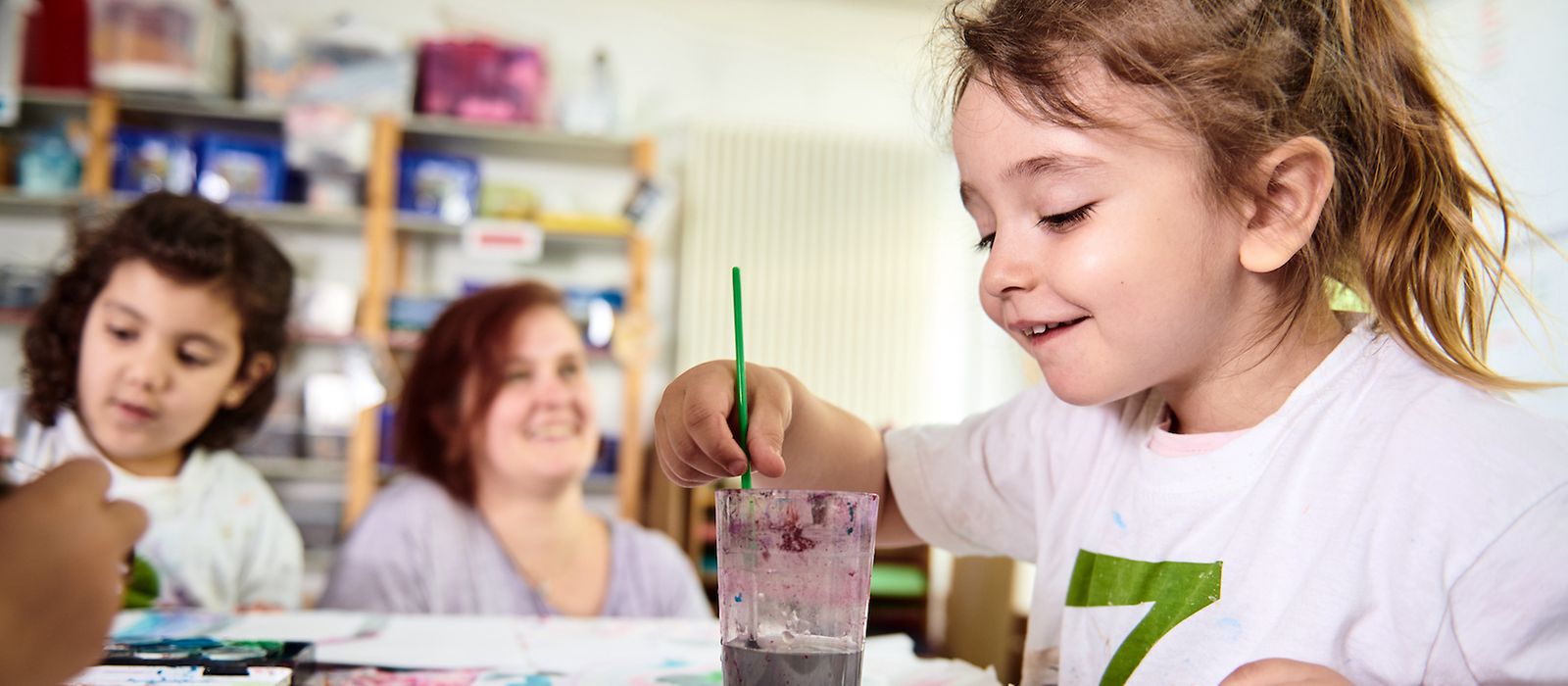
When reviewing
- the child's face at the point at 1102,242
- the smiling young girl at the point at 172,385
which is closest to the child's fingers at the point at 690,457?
the child's face at the point at 1102,242

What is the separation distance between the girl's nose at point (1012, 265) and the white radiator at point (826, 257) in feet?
12.6

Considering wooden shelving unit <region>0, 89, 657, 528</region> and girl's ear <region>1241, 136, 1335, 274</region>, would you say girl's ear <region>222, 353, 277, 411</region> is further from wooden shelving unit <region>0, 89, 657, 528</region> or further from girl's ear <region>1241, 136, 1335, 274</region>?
wooden shelving unit <region>0, 89, 657, 528</region>

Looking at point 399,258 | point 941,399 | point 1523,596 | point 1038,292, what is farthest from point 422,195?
point 1523,596

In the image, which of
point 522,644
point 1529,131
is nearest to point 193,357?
point 522,644

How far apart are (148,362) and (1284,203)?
5.09ft

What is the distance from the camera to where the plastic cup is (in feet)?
2.22

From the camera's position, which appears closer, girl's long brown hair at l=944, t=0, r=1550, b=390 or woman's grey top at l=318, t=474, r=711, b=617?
girl's long brown hair at l=944, t=0, r=1550, b=390

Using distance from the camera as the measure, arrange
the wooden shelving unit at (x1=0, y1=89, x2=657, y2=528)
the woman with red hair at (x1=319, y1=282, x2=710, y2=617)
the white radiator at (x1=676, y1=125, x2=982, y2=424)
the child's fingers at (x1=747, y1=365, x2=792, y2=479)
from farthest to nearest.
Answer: the white radiator at (x1=676, y1=125, x2=982, y2=424) → the wooden shelving unit at (x1=0, y1=89, x2=657, y2=528) → the woman with red hair at (x1=319, y1=282, x2=710, y2=617) → the child's fingers at (x1=747, y1=365, x2=792, y2=479)

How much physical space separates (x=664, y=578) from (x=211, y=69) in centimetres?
300

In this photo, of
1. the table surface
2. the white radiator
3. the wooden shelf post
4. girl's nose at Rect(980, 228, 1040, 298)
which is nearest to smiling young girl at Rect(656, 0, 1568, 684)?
girl's nose at Rect(980, 228, 1040, 298)

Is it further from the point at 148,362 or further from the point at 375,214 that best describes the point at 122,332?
the point at 375,214

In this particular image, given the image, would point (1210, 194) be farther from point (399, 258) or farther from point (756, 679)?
point (399, 258)

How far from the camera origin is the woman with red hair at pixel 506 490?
6.47 ft

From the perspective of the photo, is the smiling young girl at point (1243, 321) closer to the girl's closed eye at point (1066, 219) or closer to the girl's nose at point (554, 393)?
the girl's closed eye at point (1066, 219)
